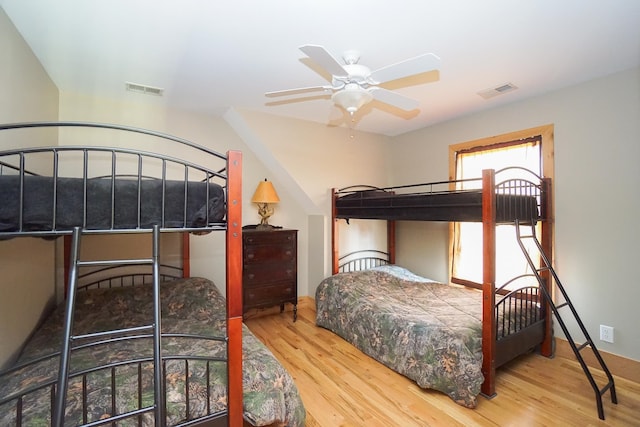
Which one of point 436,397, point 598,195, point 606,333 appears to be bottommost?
point 436,397

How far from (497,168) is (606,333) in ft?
5.54

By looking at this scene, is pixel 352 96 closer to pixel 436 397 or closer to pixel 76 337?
pixel 76 337

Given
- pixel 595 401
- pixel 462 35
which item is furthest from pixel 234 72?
pixel 595 401

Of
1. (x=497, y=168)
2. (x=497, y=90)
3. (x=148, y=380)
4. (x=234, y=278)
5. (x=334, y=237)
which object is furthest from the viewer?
(x=334, y=237)

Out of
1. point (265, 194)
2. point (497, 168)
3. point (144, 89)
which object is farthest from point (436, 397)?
point (144, 89)

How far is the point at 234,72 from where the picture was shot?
Result: 2.32 m

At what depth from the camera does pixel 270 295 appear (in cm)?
340

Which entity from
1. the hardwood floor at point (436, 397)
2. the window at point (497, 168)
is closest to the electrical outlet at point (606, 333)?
the hardwood floor at point (436, 397)

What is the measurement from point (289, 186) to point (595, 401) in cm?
331

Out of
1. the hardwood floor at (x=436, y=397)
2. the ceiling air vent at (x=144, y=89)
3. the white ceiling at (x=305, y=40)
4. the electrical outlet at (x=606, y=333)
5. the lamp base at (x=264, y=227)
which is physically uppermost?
the ceiling air vent at (x=144, y=89)

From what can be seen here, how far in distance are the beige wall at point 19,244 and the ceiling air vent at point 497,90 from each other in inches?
136

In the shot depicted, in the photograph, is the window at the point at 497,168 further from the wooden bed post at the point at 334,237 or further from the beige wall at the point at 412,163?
the wooden bed post at the point at 334,237

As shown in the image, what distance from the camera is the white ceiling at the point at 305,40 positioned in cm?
161

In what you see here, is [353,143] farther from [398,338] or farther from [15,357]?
[15,357]
